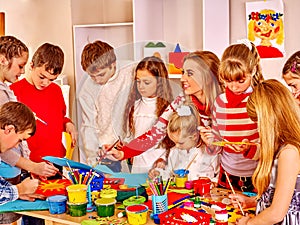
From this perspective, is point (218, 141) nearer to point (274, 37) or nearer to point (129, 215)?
point (129, 215)

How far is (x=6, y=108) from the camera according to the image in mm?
1593

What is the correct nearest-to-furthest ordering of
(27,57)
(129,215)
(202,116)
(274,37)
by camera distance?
1. (129,215)
2. (202,116)
3. (27,57)
4. (274,37)

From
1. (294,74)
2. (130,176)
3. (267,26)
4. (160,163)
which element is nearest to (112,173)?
(130,176)

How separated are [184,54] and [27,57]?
28.8 inches

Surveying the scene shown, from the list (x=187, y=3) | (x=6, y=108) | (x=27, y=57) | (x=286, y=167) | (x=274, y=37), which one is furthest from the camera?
(x=187, y=3)

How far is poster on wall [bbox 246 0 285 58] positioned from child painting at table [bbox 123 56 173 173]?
3.77 ft

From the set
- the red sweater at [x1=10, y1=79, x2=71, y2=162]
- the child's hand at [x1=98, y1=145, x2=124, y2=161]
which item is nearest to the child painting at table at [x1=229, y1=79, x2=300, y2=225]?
the child's hand at [x1=98, y1=145, x2=124, y2=161]

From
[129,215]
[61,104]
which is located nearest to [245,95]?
[129,215]

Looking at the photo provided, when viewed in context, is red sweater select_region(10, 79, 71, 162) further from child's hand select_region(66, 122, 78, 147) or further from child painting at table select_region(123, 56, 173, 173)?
child painting at table select_region(123, 56, 173, 173)

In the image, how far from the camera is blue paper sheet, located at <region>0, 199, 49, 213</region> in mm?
1393

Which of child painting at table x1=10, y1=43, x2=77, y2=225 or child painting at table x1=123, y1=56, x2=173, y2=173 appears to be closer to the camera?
child painting at table x1=123, y1=56, x2=173, y2=173

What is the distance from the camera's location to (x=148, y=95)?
1293mm

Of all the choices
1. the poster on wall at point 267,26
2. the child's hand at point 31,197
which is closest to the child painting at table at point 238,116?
the child's hand at point 31,197

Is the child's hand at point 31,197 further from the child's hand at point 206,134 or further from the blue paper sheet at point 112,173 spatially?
the child's hand at point 206,134
